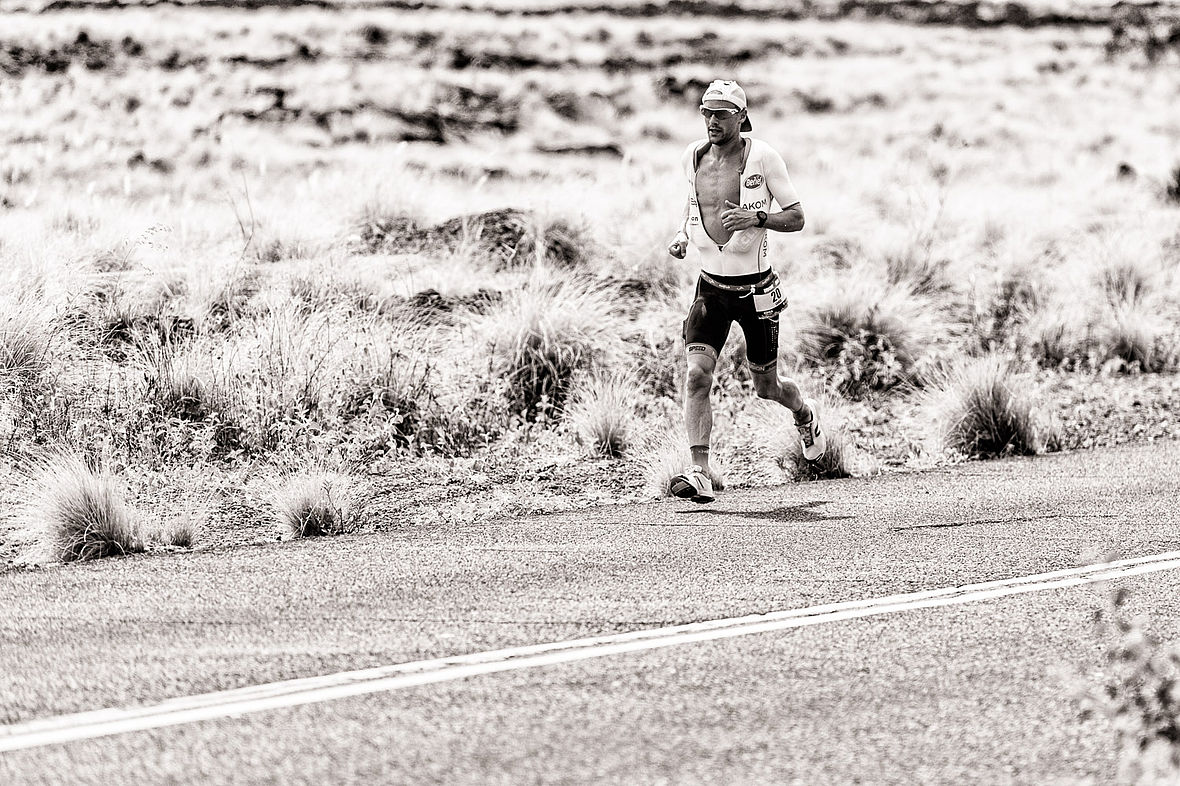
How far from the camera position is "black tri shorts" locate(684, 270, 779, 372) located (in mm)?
8273

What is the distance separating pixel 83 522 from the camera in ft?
23.2

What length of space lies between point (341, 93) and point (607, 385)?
919 inches

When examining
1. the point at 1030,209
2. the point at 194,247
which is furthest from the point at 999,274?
the point at 194,247

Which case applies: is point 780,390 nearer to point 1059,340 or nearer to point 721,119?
point 721,119

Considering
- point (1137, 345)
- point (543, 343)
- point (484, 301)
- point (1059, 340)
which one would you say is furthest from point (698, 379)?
point (1137, 345)

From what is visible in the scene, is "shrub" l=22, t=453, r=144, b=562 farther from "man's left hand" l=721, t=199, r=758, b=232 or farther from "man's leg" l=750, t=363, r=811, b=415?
"man's leg" l=750, t=363, r=811, b=415

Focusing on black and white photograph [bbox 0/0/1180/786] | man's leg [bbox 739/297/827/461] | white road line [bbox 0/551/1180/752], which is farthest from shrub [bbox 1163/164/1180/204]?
white road line [bbox 0/551/1180/752]

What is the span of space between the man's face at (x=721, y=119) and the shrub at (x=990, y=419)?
3.27 meters

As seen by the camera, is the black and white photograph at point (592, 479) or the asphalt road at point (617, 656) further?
the black and white photograph at point (592, 479)

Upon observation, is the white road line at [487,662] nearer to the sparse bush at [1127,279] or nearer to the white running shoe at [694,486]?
the white running shoe at [694,486]

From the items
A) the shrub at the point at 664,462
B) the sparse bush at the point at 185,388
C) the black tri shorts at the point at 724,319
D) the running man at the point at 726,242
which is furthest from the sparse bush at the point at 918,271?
the sparse bush at the point at 185,388

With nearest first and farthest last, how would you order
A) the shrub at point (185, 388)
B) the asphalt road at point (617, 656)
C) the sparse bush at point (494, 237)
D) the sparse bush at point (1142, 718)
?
the sparse bush at point (1142, 718), the asphalt road at point (617, 656), the shrub at point (185, 388), the sparse bush at point (494, 237)

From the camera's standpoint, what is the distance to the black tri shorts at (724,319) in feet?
27.1

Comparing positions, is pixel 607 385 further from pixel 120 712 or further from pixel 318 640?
pixel 120 712
